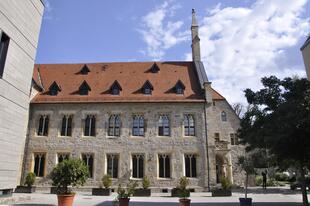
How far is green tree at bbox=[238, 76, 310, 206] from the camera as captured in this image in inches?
486

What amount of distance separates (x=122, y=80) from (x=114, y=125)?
5453mm

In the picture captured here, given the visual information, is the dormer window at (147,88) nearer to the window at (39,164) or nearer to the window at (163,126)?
the window at (163,126)

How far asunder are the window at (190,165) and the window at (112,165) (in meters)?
6.43

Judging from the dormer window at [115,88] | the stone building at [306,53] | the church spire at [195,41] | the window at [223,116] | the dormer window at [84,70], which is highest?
the church spire at [195,41]

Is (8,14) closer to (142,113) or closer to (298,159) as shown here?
(298,159)

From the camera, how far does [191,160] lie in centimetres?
2555

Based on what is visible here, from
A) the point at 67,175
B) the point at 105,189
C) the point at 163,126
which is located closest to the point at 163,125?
the point at 163,126

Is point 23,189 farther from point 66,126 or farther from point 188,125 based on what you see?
point 188,125

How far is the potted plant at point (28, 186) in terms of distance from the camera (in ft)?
76.0

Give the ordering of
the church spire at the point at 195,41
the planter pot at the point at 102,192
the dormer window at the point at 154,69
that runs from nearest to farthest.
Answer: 1. the planter pot at the point at 102,192
2. the dormer window at the point at 154,69
3. the church spire at the point at 195,41

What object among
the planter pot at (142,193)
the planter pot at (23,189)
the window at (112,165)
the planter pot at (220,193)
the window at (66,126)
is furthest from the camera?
the window at (66,126)

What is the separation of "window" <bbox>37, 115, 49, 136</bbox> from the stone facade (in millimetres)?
358

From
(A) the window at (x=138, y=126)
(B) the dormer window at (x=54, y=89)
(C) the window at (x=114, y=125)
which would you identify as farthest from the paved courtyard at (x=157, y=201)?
(B) the dormer window at (x=54, y=89)

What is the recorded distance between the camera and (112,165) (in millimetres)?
25594
